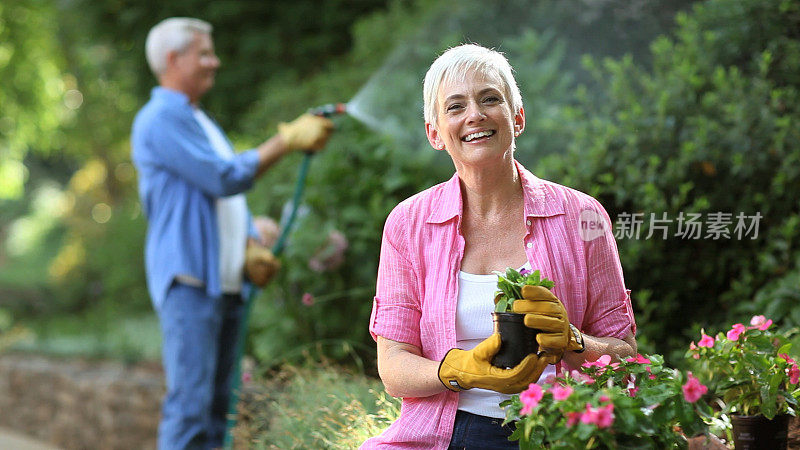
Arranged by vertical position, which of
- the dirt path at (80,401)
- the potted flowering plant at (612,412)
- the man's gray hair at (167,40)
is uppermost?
the man's gray hair at (167,40)

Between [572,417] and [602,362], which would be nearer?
[572,417]

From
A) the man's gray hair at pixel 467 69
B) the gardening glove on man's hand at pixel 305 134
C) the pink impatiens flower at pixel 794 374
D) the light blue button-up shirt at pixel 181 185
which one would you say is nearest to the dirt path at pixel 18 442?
the light blue button-up shirt at pixel 181 185

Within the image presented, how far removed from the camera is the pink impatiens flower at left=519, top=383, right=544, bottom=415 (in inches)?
66.2

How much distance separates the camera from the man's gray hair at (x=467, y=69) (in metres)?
2.11

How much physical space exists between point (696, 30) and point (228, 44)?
455cm

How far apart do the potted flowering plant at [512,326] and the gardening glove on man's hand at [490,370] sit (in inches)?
0.6

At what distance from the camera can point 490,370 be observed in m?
1.82

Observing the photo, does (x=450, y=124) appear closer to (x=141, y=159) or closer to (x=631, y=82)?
(x=631, y=82)

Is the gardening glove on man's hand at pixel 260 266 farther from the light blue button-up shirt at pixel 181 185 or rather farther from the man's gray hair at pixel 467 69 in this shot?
the man's gray hair at pixel 467 69

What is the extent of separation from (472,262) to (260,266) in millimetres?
2272

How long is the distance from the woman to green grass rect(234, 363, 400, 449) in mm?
730

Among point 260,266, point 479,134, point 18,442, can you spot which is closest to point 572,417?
point 479,134

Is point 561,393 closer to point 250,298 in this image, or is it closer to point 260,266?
point 260,266

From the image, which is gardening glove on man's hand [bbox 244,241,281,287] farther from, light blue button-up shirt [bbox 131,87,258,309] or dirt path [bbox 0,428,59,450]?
dirt path [bbox 0,428,59,450]
